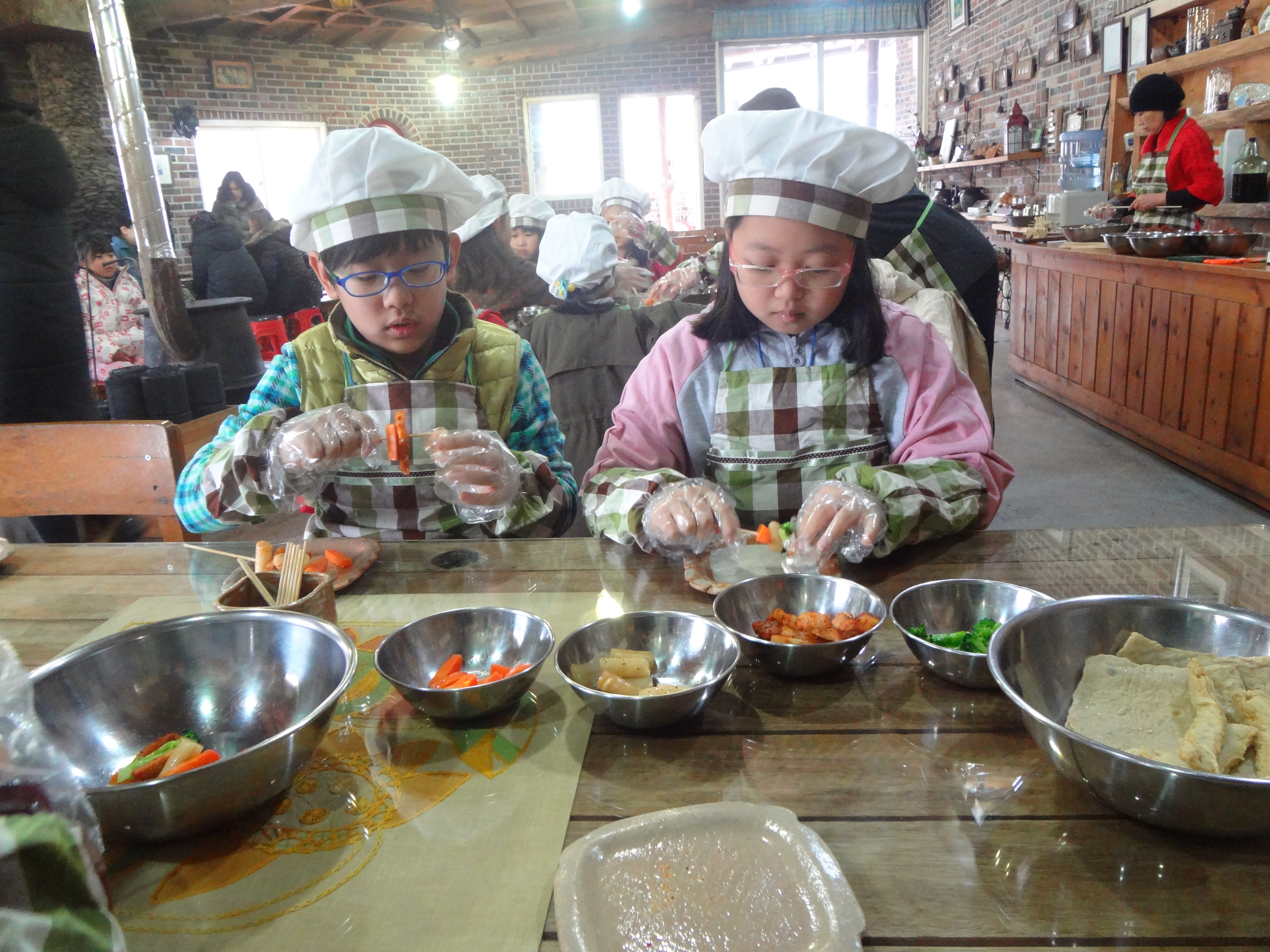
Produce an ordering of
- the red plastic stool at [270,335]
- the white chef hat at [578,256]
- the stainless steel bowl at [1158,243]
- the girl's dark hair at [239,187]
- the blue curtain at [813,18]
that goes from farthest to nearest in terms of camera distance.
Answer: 1. the blue curtain at [813,18]
2. the girl's dark hair at [239,187]
3. the red plastic stool at [270,335]
4. the stainless steel bowl at [1158,243]
5. the white chef hat at [578,256]

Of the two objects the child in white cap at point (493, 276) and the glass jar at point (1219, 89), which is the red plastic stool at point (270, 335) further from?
the glass jar at point (1219, 89)

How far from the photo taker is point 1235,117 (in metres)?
5.35

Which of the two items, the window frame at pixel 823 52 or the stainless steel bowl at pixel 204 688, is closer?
the stainless steel bowl at pixel 204 688

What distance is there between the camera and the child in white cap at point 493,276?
3936 mm

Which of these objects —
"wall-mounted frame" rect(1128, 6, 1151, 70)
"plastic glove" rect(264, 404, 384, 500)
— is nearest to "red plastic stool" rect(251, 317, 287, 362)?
"plastic glove" rect(264, 404, 384, 500)

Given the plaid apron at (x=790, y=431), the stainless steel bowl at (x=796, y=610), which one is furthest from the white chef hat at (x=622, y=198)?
the stainless steel bowl at (x=796, y=610)

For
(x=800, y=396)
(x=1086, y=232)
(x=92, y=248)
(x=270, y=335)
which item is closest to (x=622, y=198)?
(x=270, y=335)

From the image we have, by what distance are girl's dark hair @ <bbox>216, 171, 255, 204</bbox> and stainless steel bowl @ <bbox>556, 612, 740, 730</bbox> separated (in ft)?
26.2

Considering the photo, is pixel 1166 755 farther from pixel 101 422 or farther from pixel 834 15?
pixel 834 15

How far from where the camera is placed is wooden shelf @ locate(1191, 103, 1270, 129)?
5.14 m

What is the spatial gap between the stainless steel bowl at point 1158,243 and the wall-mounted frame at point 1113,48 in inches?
122

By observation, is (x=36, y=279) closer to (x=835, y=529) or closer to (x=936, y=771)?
(x=835, y=529)

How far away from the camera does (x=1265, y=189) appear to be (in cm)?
495

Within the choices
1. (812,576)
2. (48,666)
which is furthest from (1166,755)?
(48,666)
